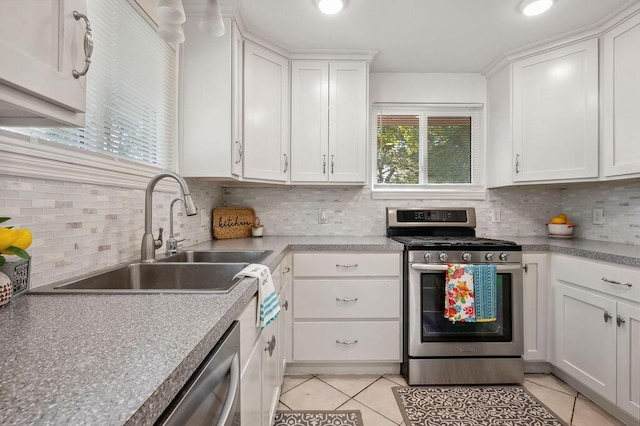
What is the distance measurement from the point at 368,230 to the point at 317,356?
110 centimetres

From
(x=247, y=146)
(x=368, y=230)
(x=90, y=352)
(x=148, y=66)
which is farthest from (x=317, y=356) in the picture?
(x=148, y=66)

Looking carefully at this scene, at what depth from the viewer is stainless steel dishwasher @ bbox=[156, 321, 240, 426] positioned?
504 mm

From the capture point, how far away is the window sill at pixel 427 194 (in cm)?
268

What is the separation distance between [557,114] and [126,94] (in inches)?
107

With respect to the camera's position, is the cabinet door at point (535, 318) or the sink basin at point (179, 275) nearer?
the sink basin at point (179, 275)

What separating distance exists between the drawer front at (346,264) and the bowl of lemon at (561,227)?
148 cm

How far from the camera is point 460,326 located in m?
2.00

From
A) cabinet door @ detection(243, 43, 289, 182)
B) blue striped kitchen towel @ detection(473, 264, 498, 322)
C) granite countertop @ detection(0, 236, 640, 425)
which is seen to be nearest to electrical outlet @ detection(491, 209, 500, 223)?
blue striped kitchen towel @ detection(473, 264, 498, 322)

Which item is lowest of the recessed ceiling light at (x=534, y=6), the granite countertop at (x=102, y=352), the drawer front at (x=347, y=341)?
the drawer front at (x=347, y=341)

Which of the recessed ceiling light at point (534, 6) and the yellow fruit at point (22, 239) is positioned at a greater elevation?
the recessed ceiling light at point (534, 6)

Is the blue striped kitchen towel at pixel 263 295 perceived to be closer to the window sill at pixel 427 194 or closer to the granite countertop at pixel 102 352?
the granite countertop at pixel 102 352

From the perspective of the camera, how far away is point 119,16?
4.53 feet

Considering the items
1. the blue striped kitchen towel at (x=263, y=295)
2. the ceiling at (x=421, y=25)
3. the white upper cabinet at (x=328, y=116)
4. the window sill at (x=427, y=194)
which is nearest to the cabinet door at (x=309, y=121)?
the white upper cabinet at (x=328, y=116)

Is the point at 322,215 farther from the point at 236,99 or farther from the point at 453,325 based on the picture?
the point at 453,325
